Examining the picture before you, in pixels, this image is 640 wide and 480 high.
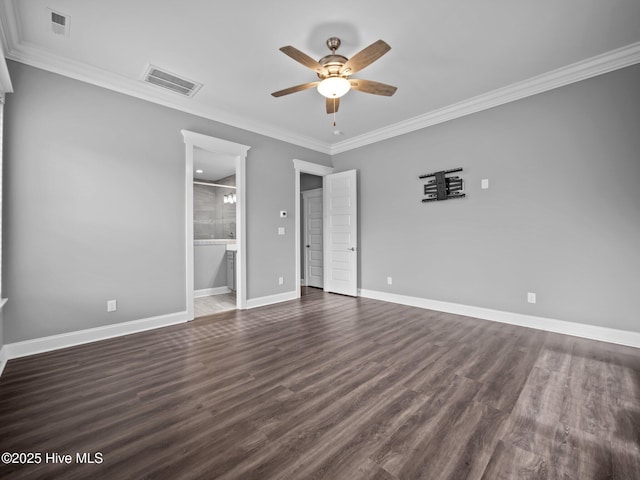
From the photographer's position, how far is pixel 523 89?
11.8 feet

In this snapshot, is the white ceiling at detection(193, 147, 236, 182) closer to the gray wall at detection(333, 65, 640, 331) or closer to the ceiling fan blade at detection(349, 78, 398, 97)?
the ceiling fan blade at detection(349, 78, 398, 97)

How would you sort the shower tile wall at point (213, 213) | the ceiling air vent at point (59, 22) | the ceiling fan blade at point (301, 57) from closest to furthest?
the ceiling fan blade at point (301, 57), the ceiling air vent at point (59, 22), the shower tile wall at point (213, 213)

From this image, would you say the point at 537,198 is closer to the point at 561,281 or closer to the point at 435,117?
the point at 561,281

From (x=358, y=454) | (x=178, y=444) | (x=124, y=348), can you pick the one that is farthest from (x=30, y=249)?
(x=358, y=454)

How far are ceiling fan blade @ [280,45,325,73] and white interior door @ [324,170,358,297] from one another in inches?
112

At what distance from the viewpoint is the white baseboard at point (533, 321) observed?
3.04 m

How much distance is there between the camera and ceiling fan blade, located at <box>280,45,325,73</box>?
2313 mm

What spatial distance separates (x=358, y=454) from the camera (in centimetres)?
154

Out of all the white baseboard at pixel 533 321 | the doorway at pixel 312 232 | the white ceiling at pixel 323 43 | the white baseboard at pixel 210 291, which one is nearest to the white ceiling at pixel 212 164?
the white ceiling at pixel 323 43

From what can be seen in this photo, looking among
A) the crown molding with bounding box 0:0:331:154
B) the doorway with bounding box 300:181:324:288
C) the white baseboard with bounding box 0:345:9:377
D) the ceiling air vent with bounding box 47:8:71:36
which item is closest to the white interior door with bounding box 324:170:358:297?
the doorway with bounding box 300:181:324:288

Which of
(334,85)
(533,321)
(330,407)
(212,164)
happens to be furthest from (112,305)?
(533,321)

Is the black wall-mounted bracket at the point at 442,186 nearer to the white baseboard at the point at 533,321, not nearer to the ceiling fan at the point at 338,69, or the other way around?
the white baseboard at the point at 533,321

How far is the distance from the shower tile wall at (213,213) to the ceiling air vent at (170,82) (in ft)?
10.8

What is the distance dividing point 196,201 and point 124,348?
4.26m
